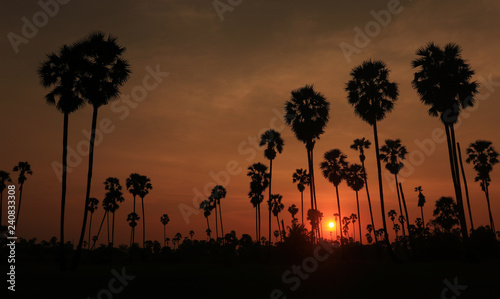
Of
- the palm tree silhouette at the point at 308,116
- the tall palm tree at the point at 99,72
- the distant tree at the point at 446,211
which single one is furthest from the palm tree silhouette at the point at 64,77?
the distant tree at the point at 446,211

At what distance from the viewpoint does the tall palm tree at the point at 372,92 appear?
41.6 m

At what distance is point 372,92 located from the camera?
138 ft

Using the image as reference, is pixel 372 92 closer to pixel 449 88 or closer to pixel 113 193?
pixel 449 88

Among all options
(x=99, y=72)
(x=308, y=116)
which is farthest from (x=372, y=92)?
(x=99, y=72)

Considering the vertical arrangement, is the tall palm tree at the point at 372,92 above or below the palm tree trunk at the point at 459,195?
above

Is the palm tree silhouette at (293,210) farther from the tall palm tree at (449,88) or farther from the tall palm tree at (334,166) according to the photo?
the tall palm tree at (449,88)

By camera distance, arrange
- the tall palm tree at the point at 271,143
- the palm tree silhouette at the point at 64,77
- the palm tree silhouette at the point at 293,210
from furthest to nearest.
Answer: the palm tree silhouette at the point at 293,210
the tall palm tree at the point at 271,143
the palm tree silhouette at the point at 64,77

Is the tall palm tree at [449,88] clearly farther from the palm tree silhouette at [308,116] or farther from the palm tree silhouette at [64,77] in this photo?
the palm tree silhouette at [64,77]

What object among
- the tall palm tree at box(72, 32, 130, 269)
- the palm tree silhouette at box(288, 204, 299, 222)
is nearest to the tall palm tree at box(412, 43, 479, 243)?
the tall palm tree at box(72, 32, 130, 269)

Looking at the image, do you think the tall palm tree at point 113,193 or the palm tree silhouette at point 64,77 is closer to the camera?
the palm tree silhouette at point 64,77

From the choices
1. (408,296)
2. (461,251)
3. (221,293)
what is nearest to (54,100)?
(221,293)

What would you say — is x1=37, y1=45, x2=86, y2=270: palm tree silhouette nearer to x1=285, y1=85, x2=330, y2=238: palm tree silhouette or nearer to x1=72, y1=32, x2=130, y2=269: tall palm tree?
x1=72, y1=32, x2=130, y2=269: tall palm tree

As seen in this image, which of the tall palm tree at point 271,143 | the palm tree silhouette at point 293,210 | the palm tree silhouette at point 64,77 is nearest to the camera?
the palm tree silhouette at point 64,77

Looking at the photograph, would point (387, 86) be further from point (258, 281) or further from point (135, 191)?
point (135, 191)
